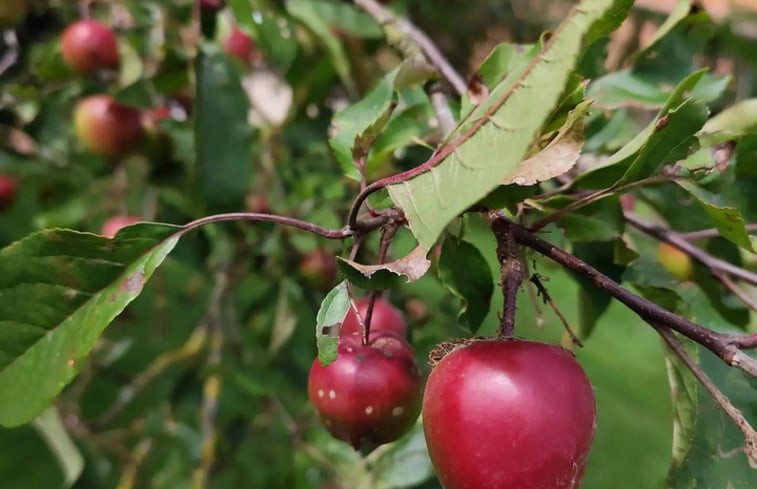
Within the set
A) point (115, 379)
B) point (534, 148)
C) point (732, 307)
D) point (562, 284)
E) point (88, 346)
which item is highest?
point (534, 148)

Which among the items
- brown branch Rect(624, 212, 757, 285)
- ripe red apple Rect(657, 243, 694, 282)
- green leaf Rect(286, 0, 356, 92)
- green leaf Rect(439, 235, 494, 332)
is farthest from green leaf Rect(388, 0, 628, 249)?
ripe red apple Rect(657, 243, 694, 282)

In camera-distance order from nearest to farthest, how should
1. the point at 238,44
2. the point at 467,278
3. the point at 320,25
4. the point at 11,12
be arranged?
the point at 467,278 < the point at 320,25 < the point at 11,12 < the point at 238,44

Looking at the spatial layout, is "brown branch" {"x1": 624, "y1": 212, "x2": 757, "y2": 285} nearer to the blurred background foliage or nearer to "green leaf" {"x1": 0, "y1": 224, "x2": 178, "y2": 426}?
the blurred background foliage

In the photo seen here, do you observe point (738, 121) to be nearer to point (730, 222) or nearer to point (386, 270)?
point (730, 222)

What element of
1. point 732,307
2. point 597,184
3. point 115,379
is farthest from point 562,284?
point 597,184

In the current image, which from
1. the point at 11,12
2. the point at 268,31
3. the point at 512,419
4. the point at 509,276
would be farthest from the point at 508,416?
the point at 11,12

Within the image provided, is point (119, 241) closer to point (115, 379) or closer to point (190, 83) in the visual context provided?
point (190, 83)
